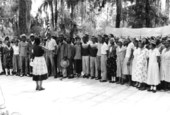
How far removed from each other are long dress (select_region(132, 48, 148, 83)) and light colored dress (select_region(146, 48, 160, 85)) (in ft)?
0.76

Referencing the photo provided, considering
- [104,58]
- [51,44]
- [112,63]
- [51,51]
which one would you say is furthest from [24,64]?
[112,63]

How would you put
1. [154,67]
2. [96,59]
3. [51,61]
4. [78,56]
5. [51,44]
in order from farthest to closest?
[51,61] < [51,44] < [78,56] < [96,59] < [154,67]

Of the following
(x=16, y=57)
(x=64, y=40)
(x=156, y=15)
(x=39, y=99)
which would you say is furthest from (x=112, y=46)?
(x=156, y=15)

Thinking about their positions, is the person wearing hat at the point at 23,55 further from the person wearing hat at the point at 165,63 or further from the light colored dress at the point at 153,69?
the person wearing hat at the point at 165,63

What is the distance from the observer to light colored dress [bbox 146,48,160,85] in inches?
330

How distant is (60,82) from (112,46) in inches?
89.7

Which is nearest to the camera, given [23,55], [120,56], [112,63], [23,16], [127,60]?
[127,60]

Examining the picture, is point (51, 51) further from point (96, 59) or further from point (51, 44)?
point (96, 59)

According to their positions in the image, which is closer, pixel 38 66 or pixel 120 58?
pixel 38 66

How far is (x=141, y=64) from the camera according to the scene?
871 centimetres

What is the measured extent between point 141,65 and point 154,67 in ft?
1.43

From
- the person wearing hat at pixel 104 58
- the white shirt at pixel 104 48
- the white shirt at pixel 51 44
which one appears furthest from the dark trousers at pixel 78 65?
the white shirt at pixel 104 48

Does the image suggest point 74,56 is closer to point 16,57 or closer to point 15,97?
point 16,57

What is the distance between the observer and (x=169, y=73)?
8344 mm
